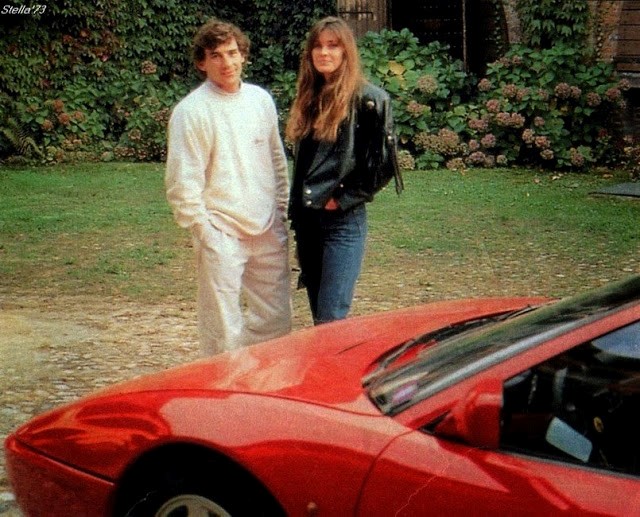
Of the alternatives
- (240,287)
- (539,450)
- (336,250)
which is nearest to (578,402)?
(539,450)

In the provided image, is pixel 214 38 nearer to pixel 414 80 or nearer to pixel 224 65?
pixel 224 65

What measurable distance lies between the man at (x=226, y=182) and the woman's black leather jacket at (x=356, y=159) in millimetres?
292

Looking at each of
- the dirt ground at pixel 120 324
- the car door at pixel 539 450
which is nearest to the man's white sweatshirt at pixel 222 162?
the dirt ground at pixel 120 324

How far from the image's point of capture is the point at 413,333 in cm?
379

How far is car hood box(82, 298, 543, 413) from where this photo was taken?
3.27m

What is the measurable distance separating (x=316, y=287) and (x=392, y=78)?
11.2m

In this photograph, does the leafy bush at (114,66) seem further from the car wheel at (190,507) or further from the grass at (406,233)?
the car wheel at (190,507)

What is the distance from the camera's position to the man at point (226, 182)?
5.40 metres

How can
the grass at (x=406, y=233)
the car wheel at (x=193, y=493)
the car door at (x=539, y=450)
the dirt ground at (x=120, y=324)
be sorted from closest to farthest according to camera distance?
the car door at (x=539, y=450), the car wheel at (x=193, y=493), the dirt ground at (x=120, y=324), the grass at (x=406, y=233)

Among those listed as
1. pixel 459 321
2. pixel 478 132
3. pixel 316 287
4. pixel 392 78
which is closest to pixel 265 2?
pixel 392 78

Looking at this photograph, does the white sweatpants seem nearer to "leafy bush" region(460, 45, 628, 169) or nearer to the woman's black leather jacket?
the woman's black leather jacket

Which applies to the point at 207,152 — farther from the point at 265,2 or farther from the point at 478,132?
the point at 265,2

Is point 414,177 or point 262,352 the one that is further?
point 414,177

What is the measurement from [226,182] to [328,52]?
0.75 metres
